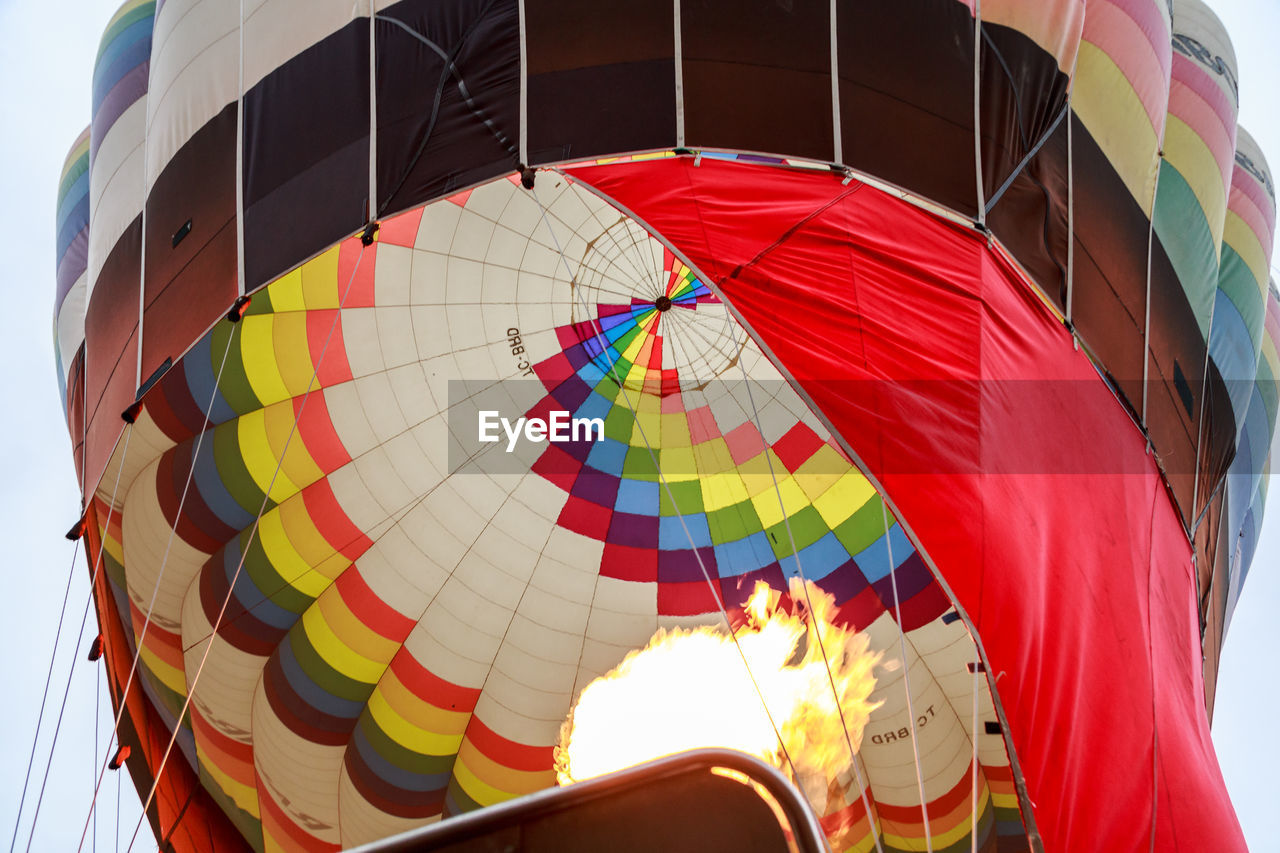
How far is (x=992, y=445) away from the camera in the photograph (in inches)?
134

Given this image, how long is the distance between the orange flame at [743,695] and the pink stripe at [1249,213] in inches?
111

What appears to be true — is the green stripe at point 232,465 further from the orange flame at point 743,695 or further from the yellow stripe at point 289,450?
the orange flame at point 743,695

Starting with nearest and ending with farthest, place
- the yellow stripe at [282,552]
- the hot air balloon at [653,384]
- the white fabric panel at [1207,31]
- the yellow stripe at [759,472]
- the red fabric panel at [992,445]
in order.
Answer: the red fabric panel at [992,445], the hot air balloon at [653,384], the white fabric panel at [1207,31], the yellow stripe at [282,552], the yellow stripe at [759,472]

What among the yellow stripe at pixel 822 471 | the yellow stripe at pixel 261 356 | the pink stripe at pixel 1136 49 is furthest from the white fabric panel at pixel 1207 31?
the yellow stripe at pixel 261 356

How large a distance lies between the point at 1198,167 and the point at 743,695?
3372mm

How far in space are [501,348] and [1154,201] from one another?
10.4ft

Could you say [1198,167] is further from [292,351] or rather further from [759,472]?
[292,351]

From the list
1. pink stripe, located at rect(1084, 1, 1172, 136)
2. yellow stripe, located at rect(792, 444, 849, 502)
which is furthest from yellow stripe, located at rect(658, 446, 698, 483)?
pink stripe, located at rect(1084, 1, 1172, 136)

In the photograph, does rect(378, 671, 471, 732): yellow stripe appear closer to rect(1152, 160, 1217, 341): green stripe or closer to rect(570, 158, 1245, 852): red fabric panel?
rect(570, 158, 1245, 852): red fabric panel

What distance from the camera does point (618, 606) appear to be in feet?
19.1

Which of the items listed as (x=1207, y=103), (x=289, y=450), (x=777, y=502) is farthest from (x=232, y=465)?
(x=1207, y=103)

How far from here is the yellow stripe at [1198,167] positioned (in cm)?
439

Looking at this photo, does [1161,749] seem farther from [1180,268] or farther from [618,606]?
[618,606]

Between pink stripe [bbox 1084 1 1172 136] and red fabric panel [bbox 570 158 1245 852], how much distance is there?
1.04 metres
